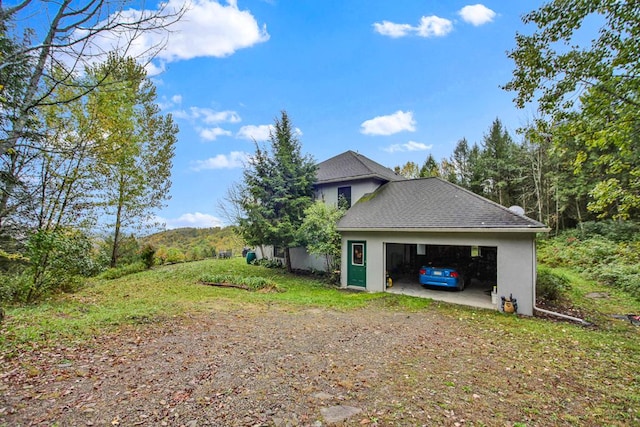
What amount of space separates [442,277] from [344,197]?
6.15m

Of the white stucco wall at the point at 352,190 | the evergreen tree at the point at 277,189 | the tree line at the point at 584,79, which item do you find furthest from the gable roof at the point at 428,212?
the evergreen tree at the point at 277,189

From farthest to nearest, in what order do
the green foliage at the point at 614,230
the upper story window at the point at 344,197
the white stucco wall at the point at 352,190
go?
the green foliage at the point at 614,230
the upper story window at the point at 344,197
the white stucco wall at the point at 352,190

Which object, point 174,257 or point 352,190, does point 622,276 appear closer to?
point 352,190

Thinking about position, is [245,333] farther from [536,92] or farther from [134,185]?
[134,185]

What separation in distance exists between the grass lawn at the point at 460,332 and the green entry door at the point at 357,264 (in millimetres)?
764

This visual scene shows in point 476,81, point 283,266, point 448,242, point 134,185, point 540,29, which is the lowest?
point 283,266

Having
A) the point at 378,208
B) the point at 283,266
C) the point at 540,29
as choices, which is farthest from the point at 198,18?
the point at 283,266

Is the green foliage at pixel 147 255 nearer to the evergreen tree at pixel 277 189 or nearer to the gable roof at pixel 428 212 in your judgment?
the evergreen tree at pixel 277 189

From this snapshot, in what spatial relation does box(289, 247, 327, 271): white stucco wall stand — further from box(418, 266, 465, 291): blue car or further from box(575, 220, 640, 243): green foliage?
box(575, 220, 640, 243): green foliage

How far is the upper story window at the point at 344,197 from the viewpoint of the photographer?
14.1m

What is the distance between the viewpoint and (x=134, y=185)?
15570mm

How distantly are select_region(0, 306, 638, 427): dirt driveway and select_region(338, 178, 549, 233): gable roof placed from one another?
3.68 metres

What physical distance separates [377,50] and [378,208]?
332 inches

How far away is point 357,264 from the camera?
11453 mm
